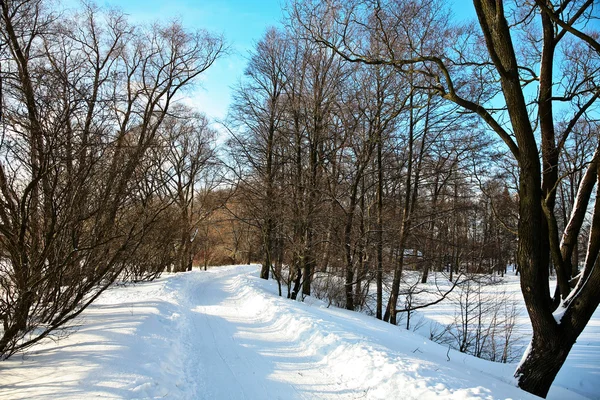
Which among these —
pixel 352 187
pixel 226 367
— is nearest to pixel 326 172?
pixel 352 187

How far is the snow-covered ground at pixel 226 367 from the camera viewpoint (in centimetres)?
407

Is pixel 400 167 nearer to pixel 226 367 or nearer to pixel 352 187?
pixel 352 187

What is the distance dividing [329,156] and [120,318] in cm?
1056

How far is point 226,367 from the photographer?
5383 mm

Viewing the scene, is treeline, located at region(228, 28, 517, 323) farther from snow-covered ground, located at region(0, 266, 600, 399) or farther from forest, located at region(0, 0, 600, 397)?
snow-covered ground, located at region(0, 266, 600, 399)

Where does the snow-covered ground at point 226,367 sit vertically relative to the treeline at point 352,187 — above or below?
below

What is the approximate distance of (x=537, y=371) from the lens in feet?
19.1

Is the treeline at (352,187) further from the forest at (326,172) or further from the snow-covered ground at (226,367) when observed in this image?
the snow-covered ground at (226,367)

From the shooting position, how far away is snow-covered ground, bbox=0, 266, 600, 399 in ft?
13.4

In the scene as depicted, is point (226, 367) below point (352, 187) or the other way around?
below

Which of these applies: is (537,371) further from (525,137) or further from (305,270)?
(305,270)

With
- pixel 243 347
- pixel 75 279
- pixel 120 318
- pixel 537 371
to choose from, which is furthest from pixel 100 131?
pixel 537 371

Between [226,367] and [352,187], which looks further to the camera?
[352,187]

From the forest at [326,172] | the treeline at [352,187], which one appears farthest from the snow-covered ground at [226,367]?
the treeline at [352,187]
